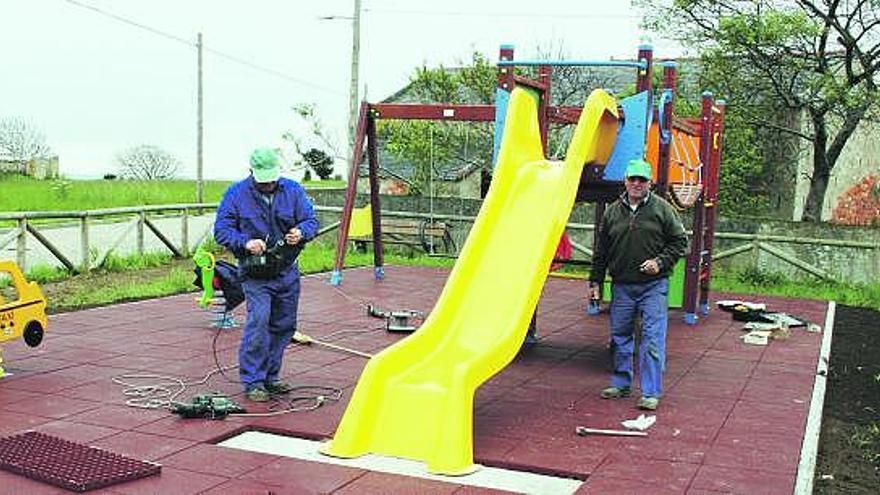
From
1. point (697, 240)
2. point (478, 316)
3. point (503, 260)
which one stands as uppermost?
point (503, 260)

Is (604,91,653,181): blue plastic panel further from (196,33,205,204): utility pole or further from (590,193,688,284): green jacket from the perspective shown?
(196,33,205,204): utility pole

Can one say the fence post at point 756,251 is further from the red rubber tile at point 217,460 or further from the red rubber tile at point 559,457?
the red rubber tile at point 217,460

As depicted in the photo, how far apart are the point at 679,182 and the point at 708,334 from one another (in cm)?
161

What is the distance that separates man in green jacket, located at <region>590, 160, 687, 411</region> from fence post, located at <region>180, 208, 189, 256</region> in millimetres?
10871

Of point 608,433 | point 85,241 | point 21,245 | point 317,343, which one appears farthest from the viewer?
point 85,241

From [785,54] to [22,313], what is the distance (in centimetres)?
1270

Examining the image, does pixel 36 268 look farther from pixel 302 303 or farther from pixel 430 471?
pixel 430 471

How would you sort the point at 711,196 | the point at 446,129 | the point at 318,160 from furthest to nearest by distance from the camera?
1. the point at 318,160
2. the point at 446,129
3. the point at 711,196

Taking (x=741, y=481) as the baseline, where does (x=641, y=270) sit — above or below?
above

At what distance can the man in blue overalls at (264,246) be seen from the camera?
6.02m

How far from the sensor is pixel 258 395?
610 centimetres

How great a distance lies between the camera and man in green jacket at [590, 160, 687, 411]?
6230 mm

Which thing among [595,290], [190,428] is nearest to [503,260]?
[595,290]

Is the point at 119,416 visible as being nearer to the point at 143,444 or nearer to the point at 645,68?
the point at 143,444
